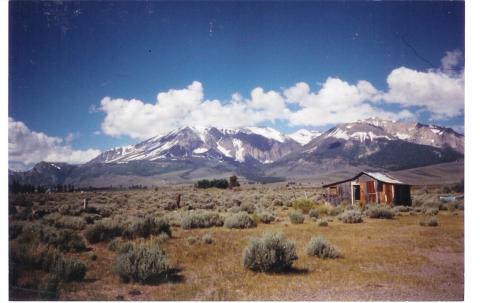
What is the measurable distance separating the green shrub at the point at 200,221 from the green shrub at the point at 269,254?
673cm

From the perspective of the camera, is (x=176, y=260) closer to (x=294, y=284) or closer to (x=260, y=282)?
(x=260, y=282)

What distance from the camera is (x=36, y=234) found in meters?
9.98

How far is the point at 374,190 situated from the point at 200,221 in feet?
50.7

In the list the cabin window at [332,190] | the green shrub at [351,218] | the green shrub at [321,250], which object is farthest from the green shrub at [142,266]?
the cabin window at [332,190]

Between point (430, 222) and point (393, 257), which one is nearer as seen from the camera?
point (393, 257)

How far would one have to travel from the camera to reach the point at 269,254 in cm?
788

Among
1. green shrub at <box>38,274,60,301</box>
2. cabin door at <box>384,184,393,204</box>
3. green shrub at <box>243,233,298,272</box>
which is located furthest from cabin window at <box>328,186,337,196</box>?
green shrub at <box>38,274,60,301</box>

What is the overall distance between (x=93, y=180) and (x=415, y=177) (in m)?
114

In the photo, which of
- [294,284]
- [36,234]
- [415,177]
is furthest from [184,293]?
[415,177]

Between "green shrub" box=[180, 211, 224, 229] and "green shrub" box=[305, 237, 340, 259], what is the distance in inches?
253

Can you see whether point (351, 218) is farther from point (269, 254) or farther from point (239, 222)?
point (269, 254)

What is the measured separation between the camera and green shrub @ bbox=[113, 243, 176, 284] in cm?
714

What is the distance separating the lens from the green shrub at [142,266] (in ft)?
23.4

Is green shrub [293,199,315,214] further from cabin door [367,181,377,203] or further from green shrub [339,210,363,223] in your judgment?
cabin door [367,181,377,203]
